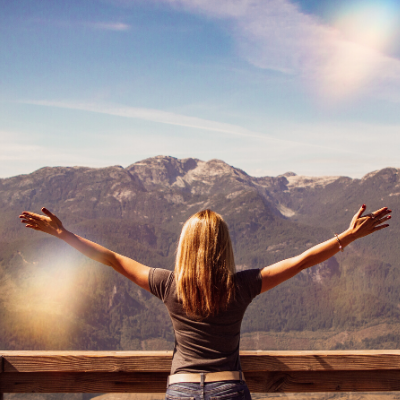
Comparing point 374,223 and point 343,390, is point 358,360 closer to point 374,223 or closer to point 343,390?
point 343,390

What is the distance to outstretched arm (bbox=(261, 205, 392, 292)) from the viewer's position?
298 centimetres

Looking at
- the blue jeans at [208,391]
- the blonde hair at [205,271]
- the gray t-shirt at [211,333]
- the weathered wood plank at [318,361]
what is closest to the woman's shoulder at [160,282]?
the gray t-shirt at [211,333]

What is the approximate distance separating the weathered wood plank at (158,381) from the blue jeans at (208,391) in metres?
0.64

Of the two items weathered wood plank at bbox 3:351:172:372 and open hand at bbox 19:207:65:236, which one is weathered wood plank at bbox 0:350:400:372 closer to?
weathered wood plank at bbox 3:351:172:372

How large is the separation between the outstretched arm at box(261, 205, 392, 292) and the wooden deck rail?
0.87 metres

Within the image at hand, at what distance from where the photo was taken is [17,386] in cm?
350

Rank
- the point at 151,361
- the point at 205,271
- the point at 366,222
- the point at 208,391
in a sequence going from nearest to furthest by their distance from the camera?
the point at 208,391 → the point at 205,271 → the point at 366,222 → the point at 151,361

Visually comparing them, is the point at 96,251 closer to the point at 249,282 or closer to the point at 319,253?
the point at 249,282

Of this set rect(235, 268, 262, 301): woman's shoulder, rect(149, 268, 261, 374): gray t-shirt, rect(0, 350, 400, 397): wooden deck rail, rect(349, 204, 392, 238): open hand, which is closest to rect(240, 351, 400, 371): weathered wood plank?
rect(0, 350, 400, 397): wooden deck rail

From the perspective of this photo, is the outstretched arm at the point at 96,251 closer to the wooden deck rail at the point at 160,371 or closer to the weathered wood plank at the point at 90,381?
the wooden deck rail at the point at 160,371

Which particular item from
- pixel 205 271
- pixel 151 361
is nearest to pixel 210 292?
pixel 205 271

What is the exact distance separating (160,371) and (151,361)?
12 centimetres

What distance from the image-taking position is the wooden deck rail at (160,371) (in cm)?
340

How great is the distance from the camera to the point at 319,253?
301 cm
